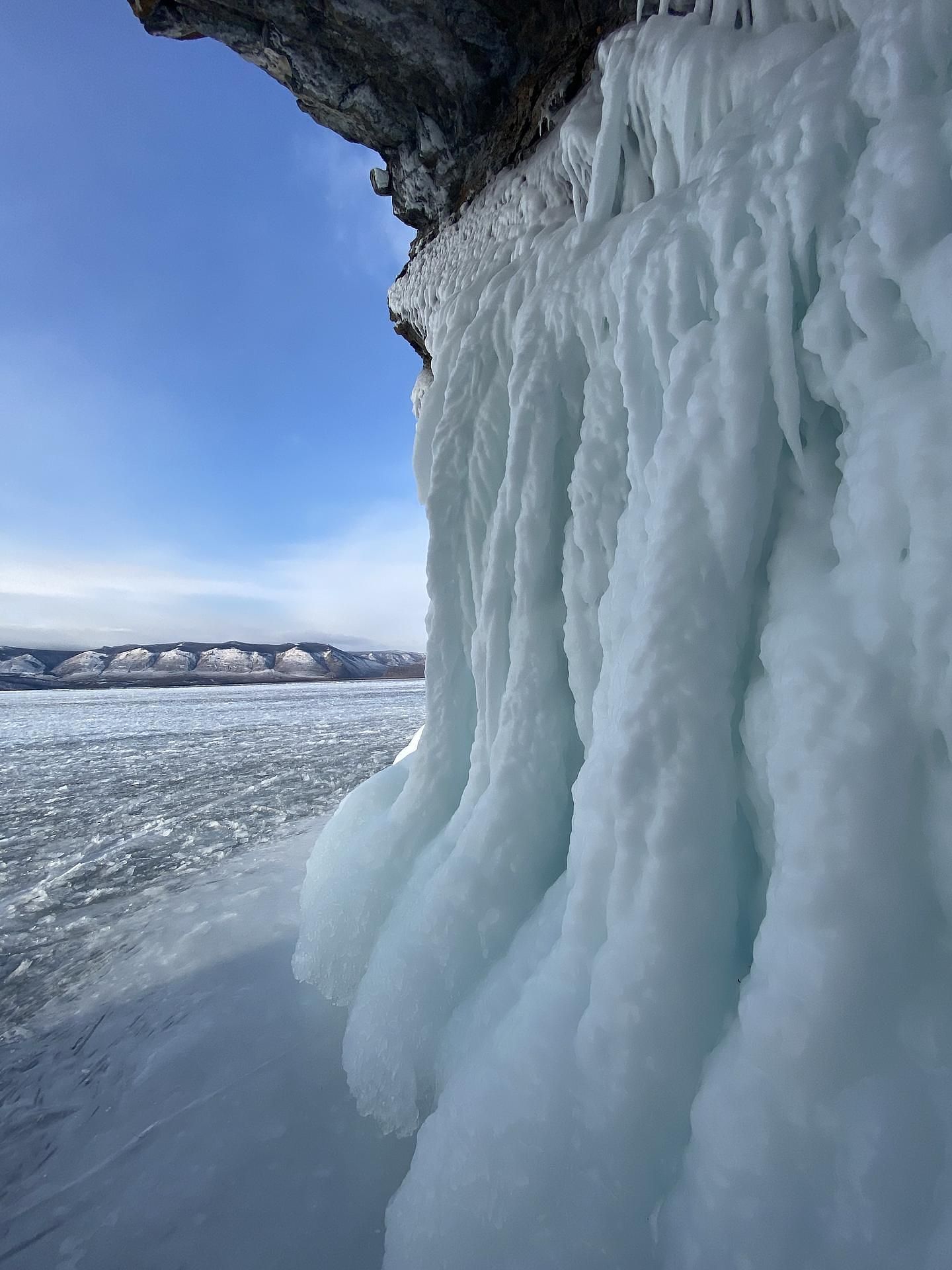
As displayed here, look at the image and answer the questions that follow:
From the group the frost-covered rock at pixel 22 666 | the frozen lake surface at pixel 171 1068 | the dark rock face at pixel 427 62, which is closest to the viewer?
the frozen lake surface at pixel 171 1068

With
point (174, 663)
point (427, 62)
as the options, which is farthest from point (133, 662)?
point (427, 62)

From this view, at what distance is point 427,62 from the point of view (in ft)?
12.1

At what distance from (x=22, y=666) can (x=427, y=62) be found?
3743 inches

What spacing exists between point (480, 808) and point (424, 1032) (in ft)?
2.49

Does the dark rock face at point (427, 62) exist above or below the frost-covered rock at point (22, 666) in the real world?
above

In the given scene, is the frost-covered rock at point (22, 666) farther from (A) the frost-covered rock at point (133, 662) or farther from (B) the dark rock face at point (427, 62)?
(B) the dark rock face at point (427, 62)

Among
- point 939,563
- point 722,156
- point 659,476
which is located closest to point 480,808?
point 659,476

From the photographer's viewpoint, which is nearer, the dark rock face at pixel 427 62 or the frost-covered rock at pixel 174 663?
the dark rock face at pixel 427 62

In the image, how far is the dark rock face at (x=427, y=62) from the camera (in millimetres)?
3340

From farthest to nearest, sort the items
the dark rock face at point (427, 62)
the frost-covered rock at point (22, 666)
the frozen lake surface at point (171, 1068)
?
the frost-covered rock at point (22, 666) < the dark rock face at point (427, 62) < the frozen lake surface at point (171, 1068)

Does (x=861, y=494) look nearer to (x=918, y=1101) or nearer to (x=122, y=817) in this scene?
(x=918, y=1101)

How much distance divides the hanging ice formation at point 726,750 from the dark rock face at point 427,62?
1235 millimetres

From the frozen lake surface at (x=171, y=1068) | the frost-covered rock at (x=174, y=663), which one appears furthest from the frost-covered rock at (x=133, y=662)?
the frozen lake surface at (x=171, y=1068)

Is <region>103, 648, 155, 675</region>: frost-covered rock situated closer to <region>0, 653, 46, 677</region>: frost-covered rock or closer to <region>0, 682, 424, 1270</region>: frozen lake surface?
<region>0, 653, 46, 677</region>: frost-covered rock
